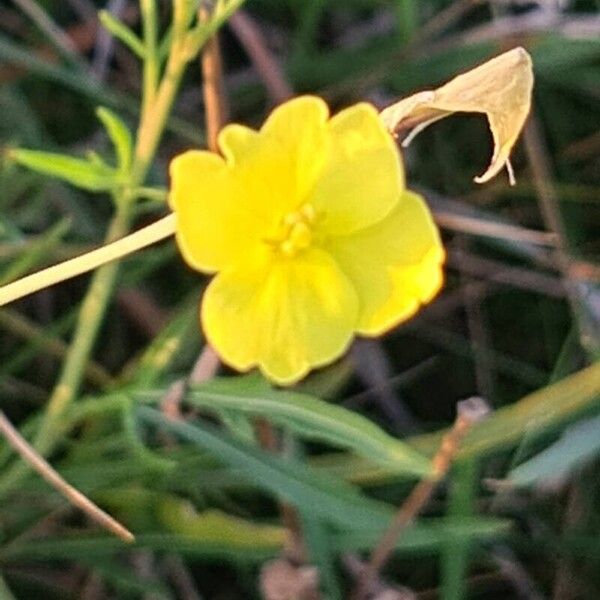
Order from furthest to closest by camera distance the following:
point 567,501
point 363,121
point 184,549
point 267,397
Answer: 1. point 567,501
2. point 184,549
3. point 267,397
4. point 363,121

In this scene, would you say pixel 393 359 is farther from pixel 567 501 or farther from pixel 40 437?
pixel 40 437

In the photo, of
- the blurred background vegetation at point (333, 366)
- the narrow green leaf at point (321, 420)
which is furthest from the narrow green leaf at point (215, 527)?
the narrow green leaf at point (321, 420)

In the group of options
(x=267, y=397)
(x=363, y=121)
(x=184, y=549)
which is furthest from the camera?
(x=184, y=549)

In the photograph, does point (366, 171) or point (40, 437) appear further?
point (40, 437)

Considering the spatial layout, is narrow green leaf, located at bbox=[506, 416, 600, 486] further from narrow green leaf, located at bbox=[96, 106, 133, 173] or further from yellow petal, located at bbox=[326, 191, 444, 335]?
narrow green leaf, located at bbox=[96, 106, 133, 173]

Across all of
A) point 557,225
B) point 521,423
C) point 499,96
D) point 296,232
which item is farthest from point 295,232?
point 557,225

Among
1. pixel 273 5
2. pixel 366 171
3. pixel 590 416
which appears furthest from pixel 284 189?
pixel 273 5

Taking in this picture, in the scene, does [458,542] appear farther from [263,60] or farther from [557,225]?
[263,60]

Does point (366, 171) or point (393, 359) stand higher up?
point (366, 171)

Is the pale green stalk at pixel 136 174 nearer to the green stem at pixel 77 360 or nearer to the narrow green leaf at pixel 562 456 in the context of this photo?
the green stem at pixel 77 360
